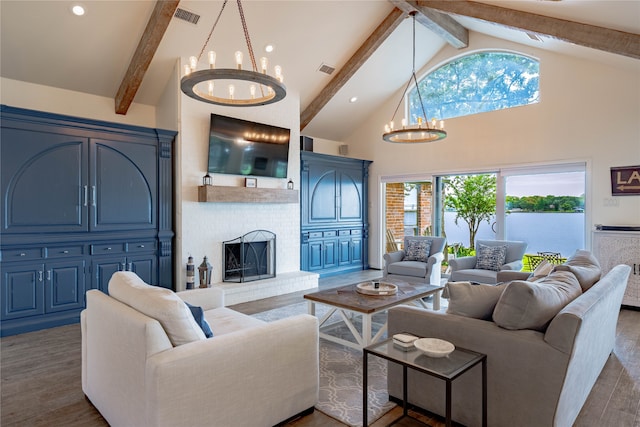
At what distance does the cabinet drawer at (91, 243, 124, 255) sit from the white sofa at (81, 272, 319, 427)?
2.38m

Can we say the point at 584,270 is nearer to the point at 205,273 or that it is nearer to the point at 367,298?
the point at 367,298

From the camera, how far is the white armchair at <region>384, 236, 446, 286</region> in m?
5.28

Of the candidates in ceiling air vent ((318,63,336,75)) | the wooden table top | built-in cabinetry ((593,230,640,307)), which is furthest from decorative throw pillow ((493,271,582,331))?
ceiling air vent ((318,63,336,75))

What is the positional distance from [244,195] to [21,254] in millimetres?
2745

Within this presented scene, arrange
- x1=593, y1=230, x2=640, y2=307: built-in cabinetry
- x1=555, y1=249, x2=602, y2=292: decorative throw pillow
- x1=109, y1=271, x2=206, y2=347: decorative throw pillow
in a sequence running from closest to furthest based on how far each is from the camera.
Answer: x1=109, y1=271, x2=206, y2=347: decorative throw pillow
x1=555, y1=249, x2=602, y2=292: decorative throw pillow
x1=593, y1=230, x2=640, y2=307: built-in cabinetry

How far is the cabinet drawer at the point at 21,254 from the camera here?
156 inches

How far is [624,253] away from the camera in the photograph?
4766 millimetres

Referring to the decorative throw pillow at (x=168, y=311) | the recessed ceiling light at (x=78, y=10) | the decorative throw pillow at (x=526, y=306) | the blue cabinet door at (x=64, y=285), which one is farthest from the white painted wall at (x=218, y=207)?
the decorative throw pillow at (x=526, y=306)

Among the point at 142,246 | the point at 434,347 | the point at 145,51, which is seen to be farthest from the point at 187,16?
the point at 434,347

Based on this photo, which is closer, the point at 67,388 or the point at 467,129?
the point at 67,388

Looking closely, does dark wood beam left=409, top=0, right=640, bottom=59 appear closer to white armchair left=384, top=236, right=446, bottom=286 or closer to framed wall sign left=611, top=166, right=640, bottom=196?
framed wall sign left=611, top=166, right=640, bottom=196

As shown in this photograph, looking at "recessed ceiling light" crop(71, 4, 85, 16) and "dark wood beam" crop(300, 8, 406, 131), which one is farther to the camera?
"dark wood beam" crop(300, 8, 406, 131)

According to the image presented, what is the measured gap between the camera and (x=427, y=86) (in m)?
7.41

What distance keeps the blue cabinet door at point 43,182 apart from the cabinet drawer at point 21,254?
8.5 inches
